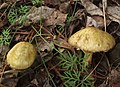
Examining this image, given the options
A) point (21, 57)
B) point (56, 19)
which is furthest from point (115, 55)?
point (21, 57)

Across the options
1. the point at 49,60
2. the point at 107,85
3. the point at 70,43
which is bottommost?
the point at 107,85

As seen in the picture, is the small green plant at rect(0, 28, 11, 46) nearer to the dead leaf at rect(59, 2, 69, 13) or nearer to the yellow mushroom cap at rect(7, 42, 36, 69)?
the yellow mushroom cap at rect(7, 42, 36, 69)

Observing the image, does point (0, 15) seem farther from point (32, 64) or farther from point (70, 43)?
point (70, 43)

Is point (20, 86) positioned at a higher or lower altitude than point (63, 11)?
lower

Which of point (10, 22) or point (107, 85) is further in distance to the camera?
point (10, 22)

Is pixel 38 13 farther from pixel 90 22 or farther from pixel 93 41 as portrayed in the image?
pixel 93 41

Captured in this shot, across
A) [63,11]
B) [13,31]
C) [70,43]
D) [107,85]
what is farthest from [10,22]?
[107,85]

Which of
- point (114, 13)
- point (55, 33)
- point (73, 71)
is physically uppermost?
point (114, 13)
